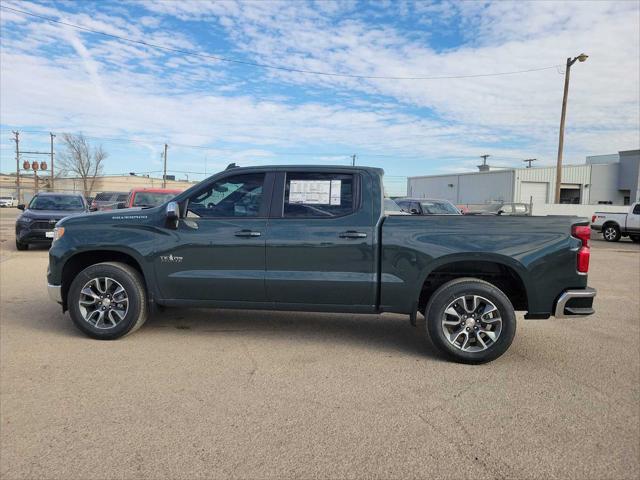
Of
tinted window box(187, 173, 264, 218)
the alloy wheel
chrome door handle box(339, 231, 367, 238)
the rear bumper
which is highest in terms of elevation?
tinted window box(187, 173, 264, 218)

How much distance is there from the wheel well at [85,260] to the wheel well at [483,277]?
10.1 feet

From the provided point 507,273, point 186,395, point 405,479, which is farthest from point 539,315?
point 186,395

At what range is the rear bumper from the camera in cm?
452

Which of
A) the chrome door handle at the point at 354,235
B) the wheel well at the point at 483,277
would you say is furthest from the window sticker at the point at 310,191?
the wheel well at the point at 483,277

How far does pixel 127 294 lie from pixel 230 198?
1469 millimetres

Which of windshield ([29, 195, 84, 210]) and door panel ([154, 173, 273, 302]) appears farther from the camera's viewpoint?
windshield ([29, 195, 84, 210])

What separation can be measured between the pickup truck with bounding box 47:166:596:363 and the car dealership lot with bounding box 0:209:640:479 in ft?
1.41

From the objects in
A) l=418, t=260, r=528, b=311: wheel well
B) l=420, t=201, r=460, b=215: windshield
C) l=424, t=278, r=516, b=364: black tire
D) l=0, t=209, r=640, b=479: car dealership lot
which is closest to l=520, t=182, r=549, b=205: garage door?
l=420, t=201, r=460, b=215: windshield

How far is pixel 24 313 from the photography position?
248 inches

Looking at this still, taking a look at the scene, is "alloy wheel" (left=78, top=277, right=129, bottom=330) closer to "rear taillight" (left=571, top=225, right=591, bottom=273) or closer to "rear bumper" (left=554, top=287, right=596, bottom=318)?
"rear bumper" (left=554, top=287, right=596, bottom=318)

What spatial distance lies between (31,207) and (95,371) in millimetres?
11549

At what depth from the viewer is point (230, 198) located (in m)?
5.13

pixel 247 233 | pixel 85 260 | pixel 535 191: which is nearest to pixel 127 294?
pixel 85 260

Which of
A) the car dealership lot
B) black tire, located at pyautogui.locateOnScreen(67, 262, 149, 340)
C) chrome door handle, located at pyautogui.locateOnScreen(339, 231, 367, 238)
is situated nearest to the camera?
the car dealership lot
